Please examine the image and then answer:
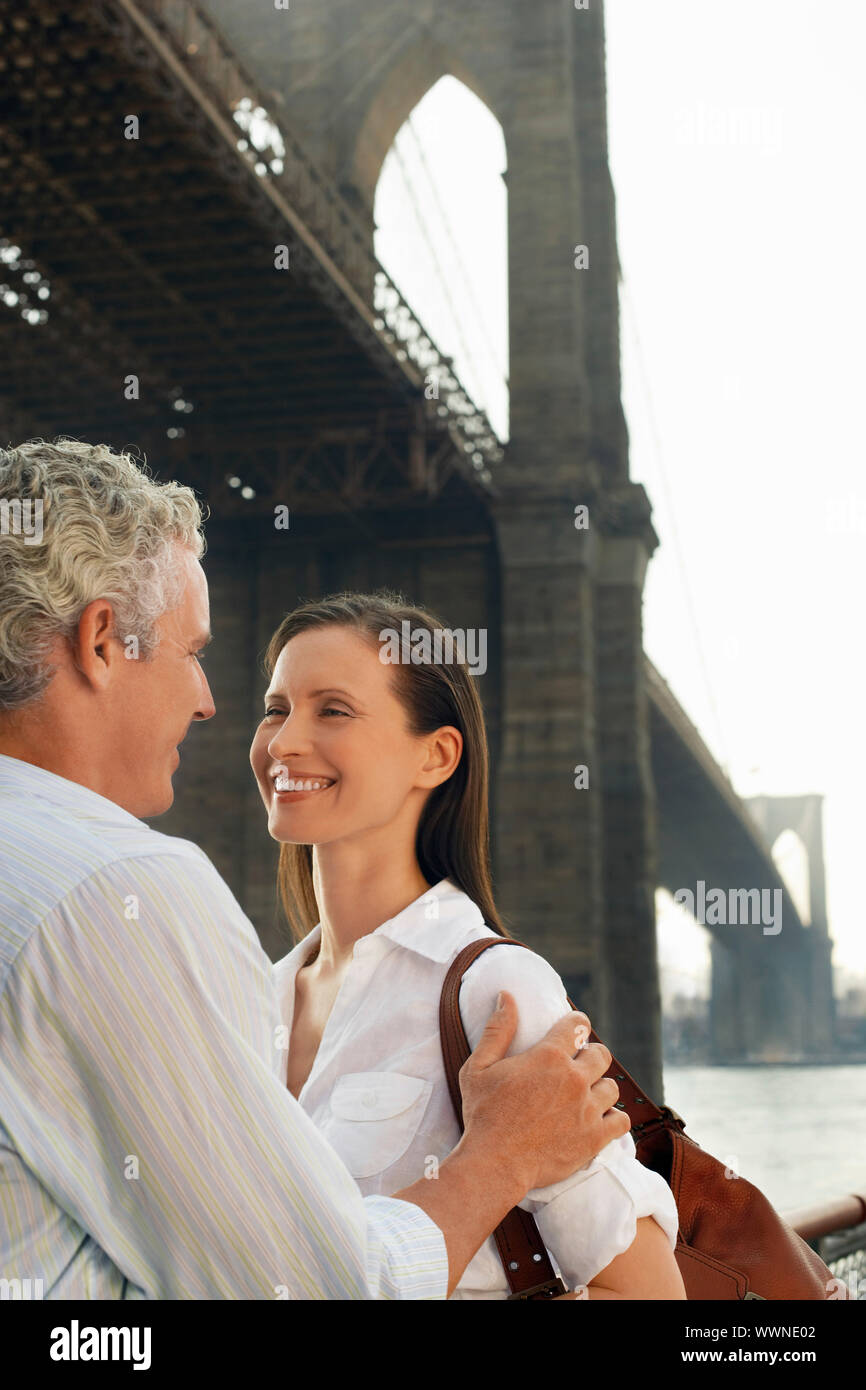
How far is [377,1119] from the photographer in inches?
58.6

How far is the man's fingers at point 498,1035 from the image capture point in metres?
1.43

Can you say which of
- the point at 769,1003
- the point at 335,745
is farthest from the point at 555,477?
the point at 769,1003

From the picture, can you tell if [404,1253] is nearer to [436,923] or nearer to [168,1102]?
[168,1102]

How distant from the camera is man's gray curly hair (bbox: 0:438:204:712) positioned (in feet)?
4.40

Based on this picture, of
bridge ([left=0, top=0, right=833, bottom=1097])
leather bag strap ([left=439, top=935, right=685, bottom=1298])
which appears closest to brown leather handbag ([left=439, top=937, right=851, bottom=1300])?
leather bag strap ([left=439, top=935, right=685, bottom=1298])

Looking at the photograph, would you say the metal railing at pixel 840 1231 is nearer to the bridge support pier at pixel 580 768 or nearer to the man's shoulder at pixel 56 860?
the man's shoulder at pixel 56 860

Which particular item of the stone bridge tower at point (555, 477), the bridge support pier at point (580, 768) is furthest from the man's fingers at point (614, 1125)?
the bridge support pier at point (580, 768)

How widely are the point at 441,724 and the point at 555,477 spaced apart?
17.4 meters

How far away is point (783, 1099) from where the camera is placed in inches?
1923

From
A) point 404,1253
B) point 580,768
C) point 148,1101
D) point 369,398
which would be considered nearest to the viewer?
point 148,1101

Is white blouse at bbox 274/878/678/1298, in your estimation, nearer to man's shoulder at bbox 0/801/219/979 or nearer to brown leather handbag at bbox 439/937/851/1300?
brown leather handbag at bbox 439/937/851/1300

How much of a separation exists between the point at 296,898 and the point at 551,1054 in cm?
74

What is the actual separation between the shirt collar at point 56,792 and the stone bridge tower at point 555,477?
15475 millimetres
